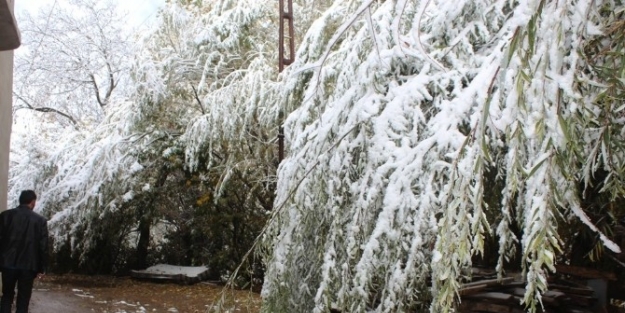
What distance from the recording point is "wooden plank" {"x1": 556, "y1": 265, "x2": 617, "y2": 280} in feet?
13.3

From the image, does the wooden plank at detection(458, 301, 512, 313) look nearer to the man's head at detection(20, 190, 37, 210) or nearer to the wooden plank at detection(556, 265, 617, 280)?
the wooden plank at detection(556, 265, 617, 280)

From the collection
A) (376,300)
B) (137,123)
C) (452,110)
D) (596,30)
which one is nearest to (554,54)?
(596,30)

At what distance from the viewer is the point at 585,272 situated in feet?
13.3

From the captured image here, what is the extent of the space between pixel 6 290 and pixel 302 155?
126 inches

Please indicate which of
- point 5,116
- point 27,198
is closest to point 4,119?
point 5,116

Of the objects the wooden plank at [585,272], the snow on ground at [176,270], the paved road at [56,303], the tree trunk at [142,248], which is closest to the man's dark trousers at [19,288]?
the paved road at [56,303]

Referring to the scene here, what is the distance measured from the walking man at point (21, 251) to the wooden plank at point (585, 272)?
406 cm

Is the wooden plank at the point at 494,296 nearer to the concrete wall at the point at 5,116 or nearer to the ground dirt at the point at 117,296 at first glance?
the ground dirt at the point at 117,296

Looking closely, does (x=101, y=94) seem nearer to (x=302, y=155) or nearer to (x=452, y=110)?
(x=302, y=155)

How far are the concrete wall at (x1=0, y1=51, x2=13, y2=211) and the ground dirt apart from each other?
1533 mm

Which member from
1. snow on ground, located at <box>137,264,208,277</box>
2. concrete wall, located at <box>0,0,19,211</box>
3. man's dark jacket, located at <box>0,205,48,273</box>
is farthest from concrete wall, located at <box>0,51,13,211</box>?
snow on ground, located at <box>137,264,208,277</box>

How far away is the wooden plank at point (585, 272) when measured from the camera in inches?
160

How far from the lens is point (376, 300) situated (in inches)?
114

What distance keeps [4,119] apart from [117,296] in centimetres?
322
